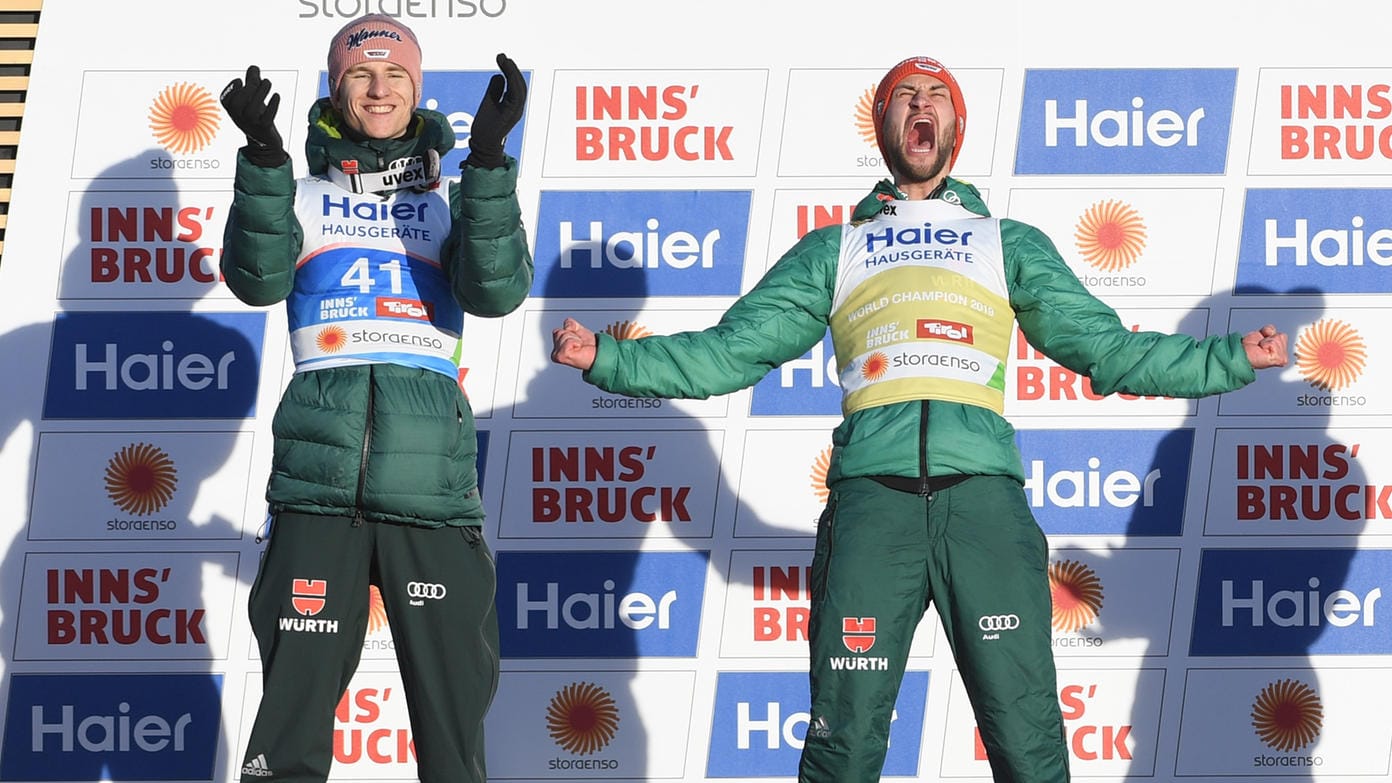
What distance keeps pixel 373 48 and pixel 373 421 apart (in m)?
0.73

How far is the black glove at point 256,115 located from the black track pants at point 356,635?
25.6 inches

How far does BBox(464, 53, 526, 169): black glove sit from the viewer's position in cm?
296

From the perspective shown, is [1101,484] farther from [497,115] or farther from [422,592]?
[497,115]

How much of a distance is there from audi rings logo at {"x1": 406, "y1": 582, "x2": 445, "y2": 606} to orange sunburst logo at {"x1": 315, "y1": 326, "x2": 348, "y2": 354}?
0.46m

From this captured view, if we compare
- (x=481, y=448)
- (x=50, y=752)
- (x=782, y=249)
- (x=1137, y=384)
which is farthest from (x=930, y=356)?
(x=50, y=752)

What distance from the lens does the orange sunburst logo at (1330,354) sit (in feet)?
14.3

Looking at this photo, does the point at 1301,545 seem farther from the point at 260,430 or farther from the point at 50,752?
the point at 50,752

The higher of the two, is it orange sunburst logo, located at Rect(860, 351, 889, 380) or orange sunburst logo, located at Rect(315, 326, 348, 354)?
orange sunburst logo, located at Rect(860, 351, 889, 380)

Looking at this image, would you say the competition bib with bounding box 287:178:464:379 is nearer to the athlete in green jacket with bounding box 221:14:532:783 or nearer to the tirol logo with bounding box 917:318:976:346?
the athlete in green jacket with bounding box 221:14:532:783

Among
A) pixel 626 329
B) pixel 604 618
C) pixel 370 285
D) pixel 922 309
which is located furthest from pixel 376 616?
pixel 922 309

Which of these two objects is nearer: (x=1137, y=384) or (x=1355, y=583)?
(x=1137, y=384)

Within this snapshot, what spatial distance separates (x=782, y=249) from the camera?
443cm

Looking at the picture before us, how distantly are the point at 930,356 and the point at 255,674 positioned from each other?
2.10 metres

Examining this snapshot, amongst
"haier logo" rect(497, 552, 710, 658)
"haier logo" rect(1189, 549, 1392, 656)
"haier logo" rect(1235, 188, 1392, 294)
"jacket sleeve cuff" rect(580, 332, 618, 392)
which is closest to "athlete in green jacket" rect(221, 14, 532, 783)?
"jacket sleeve cuff" rect(580, 332, 618, 392)
